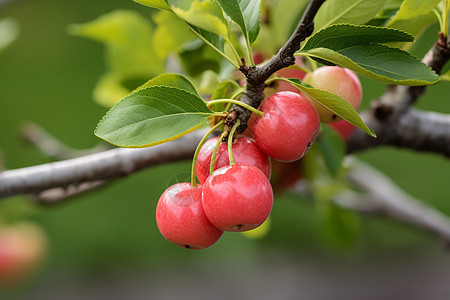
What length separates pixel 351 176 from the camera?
4.07 ft

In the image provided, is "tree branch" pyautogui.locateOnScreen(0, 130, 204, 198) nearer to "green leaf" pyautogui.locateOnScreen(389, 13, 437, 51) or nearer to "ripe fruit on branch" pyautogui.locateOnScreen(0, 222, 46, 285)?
"green leaf" pyautogui.locateOnScreen(389, 13, 437, 51)

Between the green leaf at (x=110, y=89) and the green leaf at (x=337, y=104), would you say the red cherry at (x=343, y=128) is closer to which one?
the green leaf at (x=337, y=104)

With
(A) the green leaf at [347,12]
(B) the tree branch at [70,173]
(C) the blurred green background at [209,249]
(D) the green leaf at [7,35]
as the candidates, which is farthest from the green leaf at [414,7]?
(C) the blurred green background at [209,249]

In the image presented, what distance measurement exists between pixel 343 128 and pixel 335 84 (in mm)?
199

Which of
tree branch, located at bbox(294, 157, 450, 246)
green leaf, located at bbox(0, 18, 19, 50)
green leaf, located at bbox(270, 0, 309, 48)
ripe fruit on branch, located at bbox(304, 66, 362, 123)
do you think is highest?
ripe fruit on branch, located at bbox(304, 66, 362, 123)

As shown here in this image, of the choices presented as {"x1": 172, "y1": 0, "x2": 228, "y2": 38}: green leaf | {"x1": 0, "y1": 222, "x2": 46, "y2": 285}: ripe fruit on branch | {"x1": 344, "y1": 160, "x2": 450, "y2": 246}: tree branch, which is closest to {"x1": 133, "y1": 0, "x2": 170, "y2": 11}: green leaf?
{"x1": 172, "y1": 0, "x2": 228, "y2": 38}: green leaf

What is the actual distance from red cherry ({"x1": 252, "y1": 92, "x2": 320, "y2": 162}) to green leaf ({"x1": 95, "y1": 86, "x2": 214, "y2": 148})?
55mm

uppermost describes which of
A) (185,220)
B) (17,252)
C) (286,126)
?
(286,126)

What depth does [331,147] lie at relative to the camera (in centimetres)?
58

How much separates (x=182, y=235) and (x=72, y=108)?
122 inches

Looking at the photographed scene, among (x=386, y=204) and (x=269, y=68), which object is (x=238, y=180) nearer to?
(x=269, y=68)

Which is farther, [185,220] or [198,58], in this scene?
[198,58]

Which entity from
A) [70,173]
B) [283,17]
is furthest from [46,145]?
[283,17]

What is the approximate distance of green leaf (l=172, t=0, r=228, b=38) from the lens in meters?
0.36
